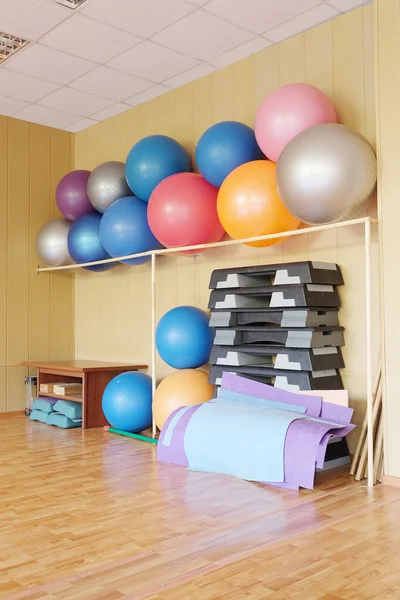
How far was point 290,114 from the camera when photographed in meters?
3.46

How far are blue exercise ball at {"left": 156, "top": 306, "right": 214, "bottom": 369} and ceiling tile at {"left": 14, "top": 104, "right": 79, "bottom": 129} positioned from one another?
97.1 inches

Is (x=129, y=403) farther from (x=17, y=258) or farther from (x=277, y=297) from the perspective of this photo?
(x=17, y=258)

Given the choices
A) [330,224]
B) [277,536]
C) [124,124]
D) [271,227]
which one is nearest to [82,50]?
[124,124]

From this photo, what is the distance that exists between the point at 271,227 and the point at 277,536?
1.79 m

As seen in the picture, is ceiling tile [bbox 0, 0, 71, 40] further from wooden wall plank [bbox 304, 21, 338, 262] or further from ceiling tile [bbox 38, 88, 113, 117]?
wooden wall plank [bbox 304, 21, 338, 262]

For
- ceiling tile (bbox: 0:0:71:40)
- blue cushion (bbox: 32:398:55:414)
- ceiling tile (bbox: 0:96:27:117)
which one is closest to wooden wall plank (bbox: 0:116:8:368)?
ceiling tile (bbox: 0:96:27:117)

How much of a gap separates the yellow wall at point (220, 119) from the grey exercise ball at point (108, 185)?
586 mm

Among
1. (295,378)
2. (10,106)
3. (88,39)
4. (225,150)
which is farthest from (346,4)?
(10,106)

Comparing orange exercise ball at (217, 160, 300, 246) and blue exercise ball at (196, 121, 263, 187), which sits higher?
blue exercise ball at (196, 121, 263, 187)

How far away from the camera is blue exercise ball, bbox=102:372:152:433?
4.38m

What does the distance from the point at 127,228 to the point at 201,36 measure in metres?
1.37

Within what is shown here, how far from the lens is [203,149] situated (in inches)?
158

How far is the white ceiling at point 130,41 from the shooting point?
148 inches

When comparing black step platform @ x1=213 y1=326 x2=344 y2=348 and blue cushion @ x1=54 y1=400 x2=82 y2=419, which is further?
blue cushion @ x1=54 y1=400 x2=82 y2=419
